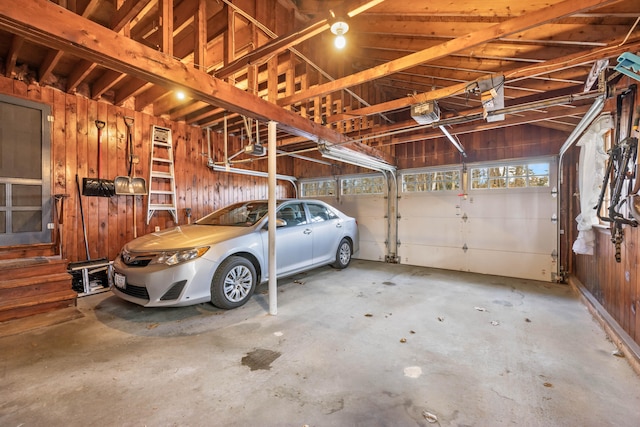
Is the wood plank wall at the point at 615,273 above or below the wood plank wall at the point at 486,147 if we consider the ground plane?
below

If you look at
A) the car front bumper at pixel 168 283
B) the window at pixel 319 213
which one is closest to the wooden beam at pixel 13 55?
the car front bumper at pixel 168 283

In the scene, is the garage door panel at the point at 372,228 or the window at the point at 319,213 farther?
the garage door panel at the point at 372,228

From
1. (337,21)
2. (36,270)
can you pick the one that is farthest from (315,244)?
(36,270)

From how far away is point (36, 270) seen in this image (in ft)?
9.89

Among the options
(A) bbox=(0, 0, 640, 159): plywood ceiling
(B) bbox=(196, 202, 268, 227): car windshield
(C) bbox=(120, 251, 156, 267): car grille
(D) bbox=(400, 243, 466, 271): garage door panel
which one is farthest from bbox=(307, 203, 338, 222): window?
(C) bbox=(120, 251, 156, 267): car grille

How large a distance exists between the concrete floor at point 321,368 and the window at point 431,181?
266 cm

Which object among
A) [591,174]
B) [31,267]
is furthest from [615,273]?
[31,267]

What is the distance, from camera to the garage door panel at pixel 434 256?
522 cm

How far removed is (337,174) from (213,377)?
5523 millimetres

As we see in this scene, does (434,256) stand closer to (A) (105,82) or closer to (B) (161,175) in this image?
(B) (161,175)

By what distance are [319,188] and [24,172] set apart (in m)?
5.42

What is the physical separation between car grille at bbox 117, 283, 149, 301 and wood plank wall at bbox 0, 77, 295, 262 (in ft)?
5.59

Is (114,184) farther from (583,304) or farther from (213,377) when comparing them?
(583,304)

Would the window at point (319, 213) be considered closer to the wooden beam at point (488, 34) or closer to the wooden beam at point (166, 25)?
the wooden beam at point (488, 34)
